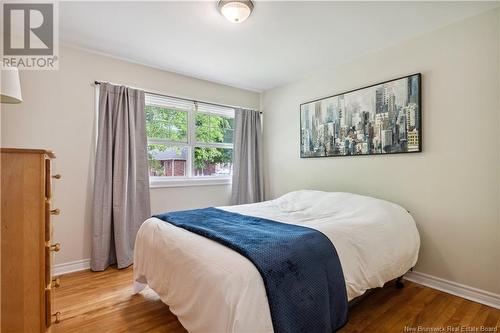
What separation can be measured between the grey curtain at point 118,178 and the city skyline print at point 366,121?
7.03 ft

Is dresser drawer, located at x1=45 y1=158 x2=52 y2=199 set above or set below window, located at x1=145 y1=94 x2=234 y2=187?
below

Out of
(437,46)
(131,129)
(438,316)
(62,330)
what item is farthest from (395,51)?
(62,330)

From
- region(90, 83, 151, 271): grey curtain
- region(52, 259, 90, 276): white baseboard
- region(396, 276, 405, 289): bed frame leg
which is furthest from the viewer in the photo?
region(90, 83, 151, 271): grey curtain

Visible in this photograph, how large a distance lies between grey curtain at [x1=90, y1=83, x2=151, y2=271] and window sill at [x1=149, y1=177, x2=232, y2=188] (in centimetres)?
20

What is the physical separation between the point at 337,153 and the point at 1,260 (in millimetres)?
3010

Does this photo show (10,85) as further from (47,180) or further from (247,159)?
(247,159)

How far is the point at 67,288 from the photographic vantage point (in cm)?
232

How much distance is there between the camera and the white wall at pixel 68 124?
2479 millimetres

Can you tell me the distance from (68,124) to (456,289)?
405cm

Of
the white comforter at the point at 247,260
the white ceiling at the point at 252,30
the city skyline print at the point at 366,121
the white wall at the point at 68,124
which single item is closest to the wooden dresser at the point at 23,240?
the white comforter at the point at 247,260

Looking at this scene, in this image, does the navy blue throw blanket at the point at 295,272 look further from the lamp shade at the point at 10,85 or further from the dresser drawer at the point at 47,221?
the lamp shade at the point at 10,85

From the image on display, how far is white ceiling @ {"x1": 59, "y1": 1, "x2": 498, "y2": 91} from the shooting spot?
2.05 m

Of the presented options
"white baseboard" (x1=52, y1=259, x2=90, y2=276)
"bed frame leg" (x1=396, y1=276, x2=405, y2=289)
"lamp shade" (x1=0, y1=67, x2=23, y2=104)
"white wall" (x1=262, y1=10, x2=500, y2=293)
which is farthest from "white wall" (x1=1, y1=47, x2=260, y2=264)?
"bed frame leg" (x1=396, y1=276, x2=405, y2=289)

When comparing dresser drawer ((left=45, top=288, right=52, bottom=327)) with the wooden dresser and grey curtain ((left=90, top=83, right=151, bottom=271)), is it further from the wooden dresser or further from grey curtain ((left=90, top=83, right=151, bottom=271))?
grey curtain ((left=90, top=83, right=151, bottom=271))
